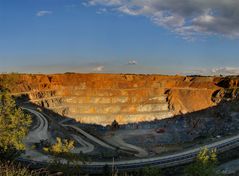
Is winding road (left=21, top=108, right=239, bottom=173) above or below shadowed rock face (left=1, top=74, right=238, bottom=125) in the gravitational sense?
below

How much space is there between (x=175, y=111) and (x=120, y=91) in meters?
19.5

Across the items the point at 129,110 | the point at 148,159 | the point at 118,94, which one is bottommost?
the point at 148,159

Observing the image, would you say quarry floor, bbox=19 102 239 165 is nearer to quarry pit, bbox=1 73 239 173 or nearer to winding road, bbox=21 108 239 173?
quarry pit, bbox=1 73 239 173

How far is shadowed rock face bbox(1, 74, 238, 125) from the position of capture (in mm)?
109938

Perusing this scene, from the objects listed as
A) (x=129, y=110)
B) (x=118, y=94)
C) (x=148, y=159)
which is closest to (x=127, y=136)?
(x=129, y=110)

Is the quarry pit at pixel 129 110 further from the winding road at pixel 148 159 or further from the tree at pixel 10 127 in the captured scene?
the tree at pixel 10 127

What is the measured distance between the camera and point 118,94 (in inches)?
4776

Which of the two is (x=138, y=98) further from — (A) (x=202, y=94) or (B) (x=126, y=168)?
(B) (x=126, y=168)

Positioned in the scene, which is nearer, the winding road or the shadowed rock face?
the winding road

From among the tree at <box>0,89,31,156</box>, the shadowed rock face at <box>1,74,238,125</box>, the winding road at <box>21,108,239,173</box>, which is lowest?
the winding road at <box>21,108,239,173</box>

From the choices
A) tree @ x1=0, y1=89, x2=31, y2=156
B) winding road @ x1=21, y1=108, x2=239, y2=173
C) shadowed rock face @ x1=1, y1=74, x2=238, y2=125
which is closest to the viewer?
tree @ x1=0, y1=89, x2=31, y2=156

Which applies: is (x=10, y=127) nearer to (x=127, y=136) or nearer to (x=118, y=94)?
(x=127, y=136)

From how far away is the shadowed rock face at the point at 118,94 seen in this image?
110 meters

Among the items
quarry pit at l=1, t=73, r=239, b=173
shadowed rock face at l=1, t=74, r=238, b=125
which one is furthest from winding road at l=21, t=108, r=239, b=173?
shadowed rock face at l=1, t=74, r=238, b=125
